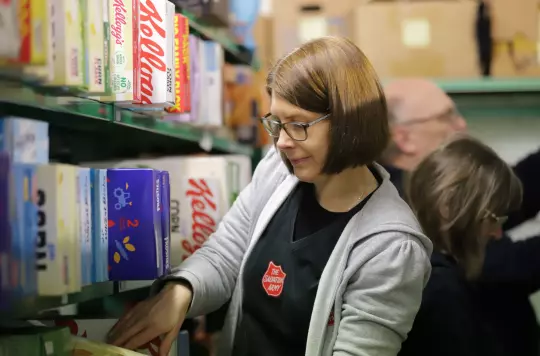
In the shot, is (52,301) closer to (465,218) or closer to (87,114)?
(87,114)

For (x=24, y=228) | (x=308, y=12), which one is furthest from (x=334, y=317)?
(x=308, y=12)

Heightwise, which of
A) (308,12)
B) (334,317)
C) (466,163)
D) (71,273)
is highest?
(308,12)

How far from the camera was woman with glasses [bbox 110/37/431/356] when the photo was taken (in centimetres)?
129

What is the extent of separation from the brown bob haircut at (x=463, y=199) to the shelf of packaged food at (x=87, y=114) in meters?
0.67

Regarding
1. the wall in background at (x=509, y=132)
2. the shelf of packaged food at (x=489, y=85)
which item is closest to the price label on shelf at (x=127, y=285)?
the shelf of packaged food at (x=489, y=85)

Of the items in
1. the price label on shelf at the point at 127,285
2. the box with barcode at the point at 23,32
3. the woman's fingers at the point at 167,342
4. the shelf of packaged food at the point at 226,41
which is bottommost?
the woman's fingers at the point at 167,342

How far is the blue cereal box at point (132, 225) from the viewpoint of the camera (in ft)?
4.14

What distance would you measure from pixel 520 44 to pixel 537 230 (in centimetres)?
85

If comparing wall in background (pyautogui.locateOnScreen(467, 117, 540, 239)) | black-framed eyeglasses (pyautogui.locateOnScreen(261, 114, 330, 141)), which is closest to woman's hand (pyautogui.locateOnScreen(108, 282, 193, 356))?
black-framed eyeglasses (pyautogui.locateOnScreen(261, 114, 330, 141))

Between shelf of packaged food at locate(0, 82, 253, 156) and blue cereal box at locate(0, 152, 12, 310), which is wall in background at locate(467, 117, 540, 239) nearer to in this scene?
shelf of packaged food at locate(0, 82, 253, 156)

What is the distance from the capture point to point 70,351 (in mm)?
1110

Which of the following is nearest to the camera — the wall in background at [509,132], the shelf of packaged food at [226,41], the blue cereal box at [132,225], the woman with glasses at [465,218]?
the blue cereal box at [132,225]

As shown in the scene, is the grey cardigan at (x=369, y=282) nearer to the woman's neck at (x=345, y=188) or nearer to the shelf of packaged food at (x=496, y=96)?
the woman's neck at (x=345, y=188)

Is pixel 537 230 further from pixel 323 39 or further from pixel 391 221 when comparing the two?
pixel 323 39
